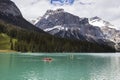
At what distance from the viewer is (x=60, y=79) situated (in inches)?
3000

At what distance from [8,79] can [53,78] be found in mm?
13407

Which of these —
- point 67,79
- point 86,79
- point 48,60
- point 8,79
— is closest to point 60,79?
point 67,79

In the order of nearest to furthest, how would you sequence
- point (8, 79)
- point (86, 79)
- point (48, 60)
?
point (8, 79) → point (86, 79) → point (48, 60)

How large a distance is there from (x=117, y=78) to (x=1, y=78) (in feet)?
114

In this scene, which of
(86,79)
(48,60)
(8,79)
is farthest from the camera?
(48,60)

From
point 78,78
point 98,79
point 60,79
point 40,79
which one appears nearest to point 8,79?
point 40,79

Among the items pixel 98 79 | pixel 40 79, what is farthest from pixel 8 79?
pixel 98 79

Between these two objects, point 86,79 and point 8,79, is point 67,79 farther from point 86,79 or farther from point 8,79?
point 8,79

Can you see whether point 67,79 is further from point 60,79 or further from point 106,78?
point 106,78

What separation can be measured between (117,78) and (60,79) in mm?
18337

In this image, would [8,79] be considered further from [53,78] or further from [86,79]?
[86,79]

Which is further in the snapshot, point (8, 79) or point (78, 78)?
point (78, 78)

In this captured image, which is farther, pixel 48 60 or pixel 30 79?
pixel 48 60

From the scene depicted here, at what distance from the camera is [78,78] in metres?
78.7
